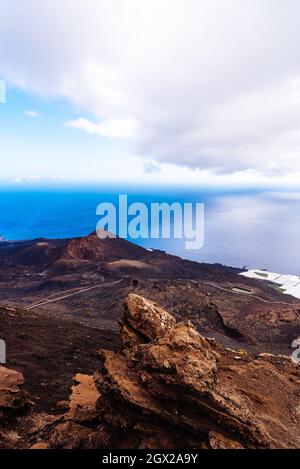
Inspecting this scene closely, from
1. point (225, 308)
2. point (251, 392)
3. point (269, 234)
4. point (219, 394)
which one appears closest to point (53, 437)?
point (219, 394)

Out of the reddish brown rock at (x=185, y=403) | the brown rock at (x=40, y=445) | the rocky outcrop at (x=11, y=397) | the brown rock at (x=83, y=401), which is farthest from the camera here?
the rocky outcrop at (x=11, y=397)

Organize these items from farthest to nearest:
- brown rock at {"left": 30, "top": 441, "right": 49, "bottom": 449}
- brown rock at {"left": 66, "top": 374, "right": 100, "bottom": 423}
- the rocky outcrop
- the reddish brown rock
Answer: the rocky outcrop → brown rock at {"left": 66, "top": 374, "right": 100, "bottom": 423} → brown rock at {"left": 30, "top": 441, "right": 49, "bottom": 449} → the reddish brown rock

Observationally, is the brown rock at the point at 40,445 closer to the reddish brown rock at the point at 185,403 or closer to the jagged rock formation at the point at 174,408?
the jagged rock formation at the point at 174,408

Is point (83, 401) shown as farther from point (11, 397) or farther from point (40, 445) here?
point (40, 445)

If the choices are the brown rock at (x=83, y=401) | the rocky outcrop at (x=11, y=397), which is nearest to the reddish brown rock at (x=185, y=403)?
the brown rock at (x=83, y=401)

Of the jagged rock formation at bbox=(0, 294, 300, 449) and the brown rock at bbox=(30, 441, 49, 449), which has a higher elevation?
the jagged rock formation at bbox=(0, 294, 300, 449)

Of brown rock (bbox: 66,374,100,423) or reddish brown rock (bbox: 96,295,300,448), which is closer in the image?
reddish brown rock (bbox: 96,295,300,448)

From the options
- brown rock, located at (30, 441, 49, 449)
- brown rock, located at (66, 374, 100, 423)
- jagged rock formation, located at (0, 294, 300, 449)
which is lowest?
brown rock, located at (66, 374, 100, 423)

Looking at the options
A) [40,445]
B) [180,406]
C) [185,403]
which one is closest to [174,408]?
[180,406]

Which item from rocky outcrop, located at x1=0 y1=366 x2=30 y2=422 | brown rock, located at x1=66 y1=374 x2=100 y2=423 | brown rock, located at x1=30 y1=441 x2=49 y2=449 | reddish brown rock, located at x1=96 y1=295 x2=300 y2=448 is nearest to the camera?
reddish brown rock, located at x1=96 y1=295 x2=300 y2=448

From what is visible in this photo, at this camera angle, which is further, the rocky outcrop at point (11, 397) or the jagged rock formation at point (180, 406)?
the rocky outcrop at point (11, 397)

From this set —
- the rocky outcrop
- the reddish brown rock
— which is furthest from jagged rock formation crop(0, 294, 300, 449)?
the rocky outcrop

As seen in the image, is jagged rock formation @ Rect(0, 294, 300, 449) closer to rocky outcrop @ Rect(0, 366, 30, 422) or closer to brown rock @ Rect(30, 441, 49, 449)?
brown rock @ Rect(30, 441, 49, 449)
